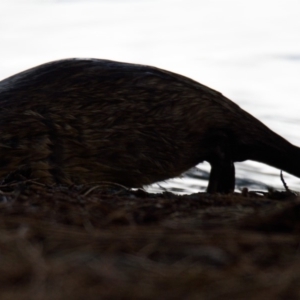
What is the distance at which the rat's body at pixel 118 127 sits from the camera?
16.4 feet

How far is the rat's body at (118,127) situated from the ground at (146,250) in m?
2.26

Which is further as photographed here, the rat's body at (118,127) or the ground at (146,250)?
the rat's body at (118,127)

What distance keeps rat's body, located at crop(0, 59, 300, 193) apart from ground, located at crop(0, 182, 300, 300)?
2.26m

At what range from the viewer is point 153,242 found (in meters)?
1.95

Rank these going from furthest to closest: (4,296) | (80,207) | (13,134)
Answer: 1. (13,134)
2. (80,207)
3. (4,296)

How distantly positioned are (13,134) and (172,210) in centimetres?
253

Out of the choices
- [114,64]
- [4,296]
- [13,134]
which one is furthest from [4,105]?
[4,296]

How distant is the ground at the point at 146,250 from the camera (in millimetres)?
1561

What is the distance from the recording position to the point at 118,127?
5152mm

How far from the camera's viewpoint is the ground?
5.12ft

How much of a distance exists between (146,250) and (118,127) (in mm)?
3264

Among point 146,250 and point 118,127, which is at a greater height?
point 118,127

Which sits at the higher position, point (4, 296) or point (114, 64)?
point (114, 64)

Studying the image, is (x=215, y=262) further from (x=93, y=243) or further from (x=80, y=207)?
(x=80, y=207)
